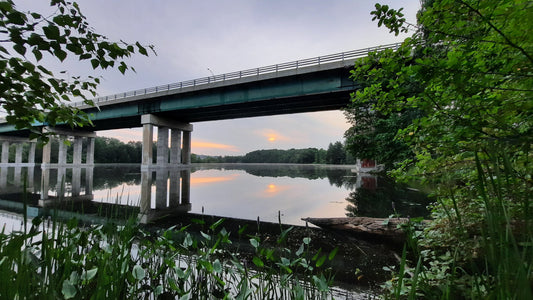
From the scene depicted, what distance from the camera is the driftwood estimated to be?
477 cm

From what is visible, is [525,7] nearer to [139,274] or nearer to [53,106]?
[139,274]

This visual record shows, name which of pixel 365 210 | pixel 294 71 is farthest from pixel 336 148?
pixel 365 210

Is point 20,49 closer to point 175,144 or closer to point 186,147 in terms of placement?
point 175,144

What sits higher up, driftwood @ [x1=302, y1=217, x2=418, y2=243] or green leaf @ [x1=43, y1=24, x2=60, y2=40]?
green leaf @ [x1=43, y1=24, x2=60, y2=40]

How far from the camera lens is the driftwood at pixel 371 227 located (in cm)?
477

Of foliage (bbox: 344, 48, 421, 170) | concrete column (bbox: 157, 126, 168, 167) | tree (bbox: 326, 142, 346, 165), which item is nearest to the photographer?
foliage (bbox: 344, 48, 421, 170)

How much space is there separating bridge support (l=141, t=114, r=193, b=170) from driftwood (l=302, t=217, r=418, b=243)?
31806 mm

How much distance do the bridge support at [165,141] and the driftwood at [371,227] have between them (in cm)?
3181

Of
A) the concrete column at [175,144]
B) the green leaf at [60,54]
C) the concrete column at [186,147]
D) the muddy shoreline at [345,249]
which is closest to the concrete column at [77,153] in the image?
the concrete column at [186,147]

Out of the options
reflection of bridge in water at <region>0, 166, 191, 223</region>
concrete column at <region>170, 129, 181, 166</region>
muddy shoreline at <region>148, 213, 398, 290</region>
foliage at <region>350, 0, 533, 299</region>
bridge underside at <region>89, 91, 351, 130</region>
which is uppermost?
bridge underside at <region>89, 91, 351, 130</region>

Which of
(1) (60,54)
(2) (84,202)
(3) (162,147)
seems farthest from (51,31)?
(3) (162,147)

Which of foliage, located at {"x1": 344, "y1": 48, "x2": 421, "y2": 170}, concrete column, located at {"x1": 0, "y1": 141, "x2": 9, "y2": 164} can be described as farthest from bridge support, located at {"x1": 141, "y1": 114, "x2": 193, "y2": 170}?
concrete column, located at {"x1": 0, "y1": 141, "x2": 9, "y2": 164}

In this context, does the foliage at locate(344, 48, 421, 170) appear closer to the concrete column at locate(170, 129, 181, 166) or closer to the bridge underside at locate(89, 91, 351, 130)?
the bridge underside at locate(89, 91, 351, 130)

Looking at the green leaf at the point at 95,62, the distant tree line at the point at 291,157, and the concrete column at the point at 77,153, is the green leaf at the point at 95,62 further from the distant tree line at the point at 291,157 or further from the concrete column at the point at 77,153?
the distant tree line at the point at 291,157
